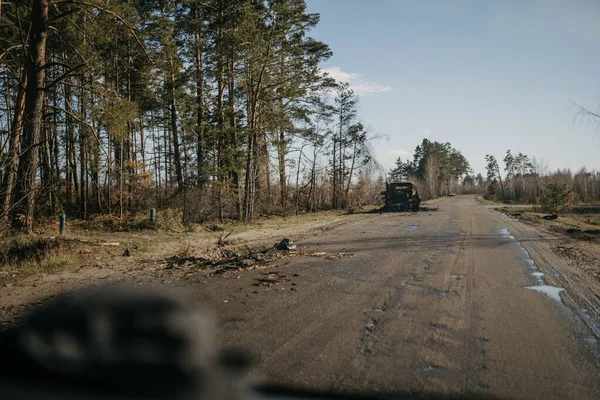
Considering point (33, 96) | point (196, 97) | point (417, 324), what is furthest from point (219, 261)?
point (196, 97)

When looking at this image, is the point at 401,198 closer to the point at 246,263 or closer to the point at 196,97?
the point at 196,97

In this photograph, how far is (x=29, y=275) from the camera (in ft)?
26.5

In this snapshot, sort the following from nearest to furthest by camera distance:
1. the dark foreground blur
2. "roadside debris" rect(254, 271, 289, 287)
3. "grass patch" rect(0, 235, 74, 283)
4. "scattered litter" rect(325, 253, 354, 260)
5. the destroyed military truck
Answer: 1. the dark foreground blur
2. "roadside debris" rect(254, 271, 289, 287)
3. "grass patch" rect(0, 235, 74, 283)
4. "scattered litter" rect(325, 253, 354, 260)
5. the destroyed military truck

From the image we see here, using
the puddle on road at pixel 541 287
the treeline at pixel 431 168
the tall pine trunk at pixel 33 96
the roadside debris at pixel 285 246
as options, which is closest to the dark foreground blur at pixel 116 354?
the puddle on road at pixel 541 287

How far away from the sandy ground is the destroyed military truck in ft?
67.9

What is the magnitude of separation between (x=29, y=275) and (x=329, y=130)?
3258cm

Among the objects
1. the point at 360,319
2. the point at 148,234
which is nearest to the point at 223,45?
the point at 148,234

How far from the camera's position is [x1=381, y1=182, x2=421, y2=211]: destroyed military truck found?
31.4 metres

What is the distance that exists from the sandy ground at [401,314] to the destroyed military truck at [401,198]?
2069 centimetres

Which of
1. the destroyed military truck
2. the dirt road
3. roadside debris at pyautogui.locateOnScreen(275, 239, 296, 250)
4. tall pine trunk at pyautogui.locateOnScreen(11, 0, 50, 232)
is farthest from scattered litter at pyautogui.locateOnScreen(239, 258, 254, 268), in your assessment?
the destroyed military truck

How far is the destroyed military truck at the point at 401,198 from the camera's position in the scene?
31.4 meters

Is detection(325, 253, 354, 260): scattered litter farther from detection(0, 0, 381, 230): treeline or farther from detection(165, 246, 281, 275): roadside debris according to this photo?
detection(0, 0, 381, 230): treeline

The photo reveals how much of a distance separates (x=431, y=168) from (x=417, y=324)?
96397 millimetres

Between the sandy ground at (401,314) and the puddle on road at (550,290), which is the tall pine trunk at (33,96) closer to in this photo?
the sandy ground at (401,314)
